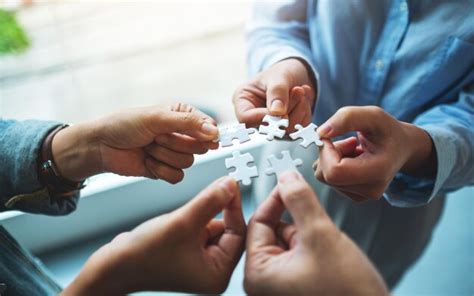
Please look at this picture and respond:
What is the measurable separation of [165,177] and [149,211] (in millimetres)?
393

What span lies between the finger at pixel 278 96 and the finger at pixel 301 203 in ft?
0.67

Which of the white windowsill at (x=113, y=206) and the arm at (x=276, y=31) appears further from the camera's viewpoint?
the white windowsill at (x=113, y=206)

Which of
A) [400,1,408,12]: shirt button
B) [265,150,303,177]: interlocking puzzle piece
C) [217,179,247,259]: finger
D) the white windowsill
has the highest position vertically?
[400,1,408,12]: shirt button

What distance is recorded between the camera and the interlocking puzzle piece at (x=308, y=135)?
639mm

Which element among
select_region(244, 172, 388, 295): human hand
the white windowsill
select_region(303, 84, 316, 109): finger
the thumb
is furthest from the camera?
the white windowsill

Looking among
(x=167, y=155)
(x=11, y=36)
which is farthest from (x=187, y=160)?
(x=11, y=36)

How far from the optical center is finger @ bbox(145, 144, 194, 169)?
2.36 feet

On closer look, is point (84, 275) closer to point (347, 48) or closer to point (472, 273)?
point (347, 48)

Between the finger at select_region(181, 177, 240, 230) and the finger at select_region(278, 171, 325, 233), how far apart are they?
70 mm

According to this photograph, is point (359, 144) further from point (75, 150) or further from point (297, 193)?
point (75, 150)

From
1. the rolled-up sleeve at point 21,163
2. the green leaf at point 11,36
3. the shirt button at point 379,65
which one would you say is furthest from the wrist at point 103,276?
the green leaf at point 11,36

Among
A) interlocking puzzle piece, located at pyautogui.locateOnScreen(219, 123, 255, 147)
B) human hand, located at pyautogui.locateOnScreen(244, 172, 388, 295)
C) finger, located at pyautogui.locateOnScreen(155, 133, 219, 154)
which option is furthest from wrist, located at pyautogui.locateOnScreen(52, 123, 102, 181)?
human hand, located at pyautogui.locateOnScreen(244, 172, 388, 295)

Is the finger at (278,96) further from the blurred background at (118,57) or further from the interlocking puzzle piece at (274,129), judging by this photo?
the blurred background at (118,57)

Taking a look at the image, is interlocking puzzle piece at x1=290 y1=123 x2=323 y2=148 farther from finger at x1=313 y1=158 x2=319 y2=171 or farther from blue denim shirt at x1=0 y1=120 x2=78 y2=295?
blue denim shirt at x1=0 y1=120 x2=78 y2=295
